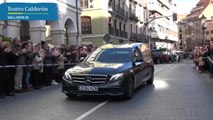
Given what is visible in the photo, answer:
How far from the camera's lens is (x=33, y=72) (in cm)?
1616

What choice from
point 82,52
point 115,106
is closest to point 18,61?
point 115,106

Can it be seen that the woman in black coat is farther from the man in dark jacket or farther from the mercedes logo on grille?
the mercedes logo on grille

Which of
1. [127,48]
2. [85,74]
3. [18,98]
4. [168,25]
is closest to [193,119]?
[85,74]

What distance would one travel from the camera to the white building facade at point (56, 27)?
2655cm

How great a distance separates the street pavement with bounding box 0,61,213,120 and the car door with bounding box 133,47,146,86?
0.45 m

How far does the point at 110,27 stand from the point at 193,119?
148 feet

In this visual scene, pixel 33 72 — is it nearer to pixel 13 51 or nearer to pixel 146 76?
pixel 13 51

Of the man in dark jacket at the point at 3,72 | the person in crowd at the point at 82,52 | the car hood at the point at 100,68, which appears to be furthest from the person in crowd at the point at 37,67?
the person in crowd at the point at 82,52

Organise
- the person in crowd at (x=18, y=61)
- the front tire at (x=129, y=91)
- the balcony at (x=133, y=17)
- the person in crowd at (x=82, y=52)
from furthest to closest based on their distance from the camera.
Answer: the balcony at (x=133, y=17) → the person in crowd at (x=82, y=52) → the person in crowd at (x=18, y=61) → the front tire at (x=129, y=91)

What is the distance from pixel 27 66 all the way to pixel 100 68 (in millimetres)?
4073

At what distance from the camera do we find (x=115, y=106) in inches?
442

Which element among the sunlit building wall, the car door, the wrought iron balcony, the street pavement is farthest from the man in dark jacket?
the wrought iron balcony

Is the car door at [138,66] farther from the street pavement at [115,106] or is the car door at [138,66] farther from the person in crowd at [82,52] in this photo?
the person in crowd at [82,52]

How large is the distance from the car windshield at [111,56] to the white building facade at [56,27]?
11.7 metres
